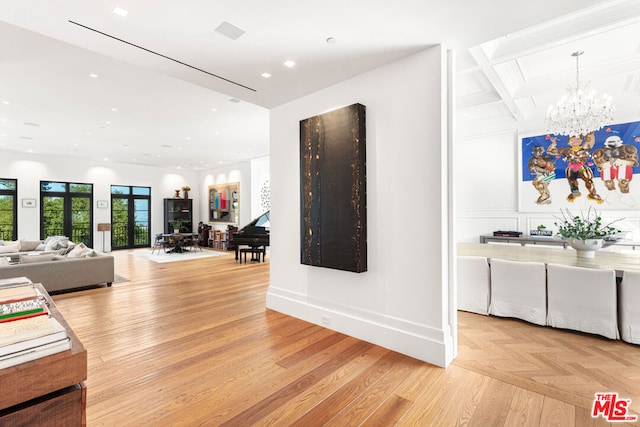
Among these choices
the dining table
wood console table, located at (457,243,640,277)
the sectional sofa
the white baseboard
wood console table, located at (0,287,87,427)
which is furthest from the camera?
the dining table

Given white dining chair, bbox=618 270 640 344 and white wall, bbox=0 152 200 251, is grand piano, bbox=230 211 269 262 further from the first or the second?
white dining chair, bbox=618 270 640 344

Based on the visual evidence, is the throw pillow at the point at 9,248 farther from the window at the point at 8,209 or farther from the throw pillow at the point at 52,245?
the window at the point at 8,209

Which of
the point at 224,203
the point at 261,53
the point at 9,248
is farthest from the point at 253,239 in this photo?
the point at 261,53

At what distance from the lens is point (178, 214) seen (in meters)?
12.7

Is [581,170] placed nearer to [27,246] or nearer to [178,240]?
[178,240]

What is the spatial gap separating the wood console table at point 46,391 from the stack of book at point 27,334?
0.03 m

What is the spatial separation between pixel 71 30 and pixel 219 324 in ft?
10.5

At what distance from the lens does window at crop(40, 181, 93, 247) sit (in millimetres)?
9922

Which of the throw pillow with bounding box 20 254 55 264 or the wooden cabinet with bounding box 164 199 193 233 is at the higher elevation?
the wooden cabinet with bounding box 164 199 193 233

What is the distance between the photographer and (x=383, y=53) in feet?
9.31

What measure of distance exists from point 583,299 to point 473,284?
106 centimetres

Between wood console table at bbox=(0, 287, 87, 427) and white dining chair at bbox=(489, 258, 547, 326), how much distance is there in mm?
3974

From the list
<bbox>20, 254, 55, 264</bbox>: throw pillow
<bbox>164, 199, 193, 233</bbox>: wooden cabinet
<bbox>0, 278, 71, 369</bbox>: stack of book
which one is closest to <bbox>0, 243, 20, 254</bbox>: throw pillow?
<bbox>20, 254, 55, 264</bbox>: throw pillow

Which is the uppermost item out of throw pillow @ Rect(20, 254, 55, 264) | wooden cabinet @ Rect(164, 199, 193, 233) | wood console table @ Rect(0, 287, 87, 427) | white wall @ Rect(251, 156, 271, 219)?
white wall @ Rect(251, 156, 271, 219)
